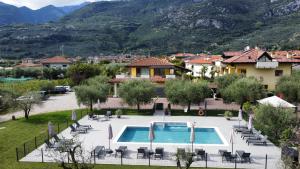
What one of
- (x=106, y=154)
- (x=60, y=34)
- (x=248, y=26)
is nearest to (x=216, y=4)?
(x=248, y=26)

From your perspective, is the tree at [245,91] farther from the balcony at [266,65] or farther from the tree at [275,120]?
the tree at [275,120]

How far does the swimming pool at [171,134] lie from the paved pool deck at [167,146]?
2.38ft

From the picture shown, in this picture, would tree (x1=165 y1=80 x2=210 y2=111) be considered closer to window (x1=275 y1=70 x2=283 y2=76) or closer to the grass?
the grass

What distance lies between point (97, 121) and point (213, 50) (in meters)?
123

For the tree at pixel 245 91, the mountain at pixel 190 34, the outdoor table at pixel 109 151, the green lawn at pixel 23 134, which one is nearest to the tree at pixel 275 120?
the green lawn at pixel 23 134

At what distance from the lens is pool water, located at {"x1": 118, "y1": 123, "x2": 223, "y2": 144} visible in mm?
26438

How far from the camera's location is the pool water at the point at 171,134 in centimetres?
2644

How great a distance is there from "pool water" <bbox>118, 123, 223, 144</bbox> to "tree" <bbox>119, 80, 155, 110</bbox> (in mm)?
5161

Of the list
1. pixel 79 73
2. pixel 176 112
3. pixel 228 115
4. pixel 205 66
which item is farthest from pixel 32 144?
pixel 205 66

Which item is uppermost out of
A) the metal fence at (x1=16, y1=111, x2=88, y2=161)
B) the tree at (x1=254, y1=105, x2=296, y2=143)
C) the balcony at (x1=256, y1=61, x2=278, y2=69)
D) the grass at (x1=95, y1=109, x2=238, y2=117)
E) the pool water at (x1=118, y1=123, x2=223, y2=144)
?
the balcony at (x1=256, y1=61, x2=278, y2=69)

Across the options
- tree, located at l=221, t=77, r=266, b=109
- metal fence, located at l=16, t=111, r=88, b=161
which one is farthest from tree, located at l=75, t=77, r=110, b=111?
tree, located at l=221, t=77, r=266, b=109

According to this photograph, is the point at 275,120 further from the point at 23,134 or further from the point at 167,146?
the point at 23,134

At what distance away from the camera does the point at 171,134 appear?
2911 centimetres

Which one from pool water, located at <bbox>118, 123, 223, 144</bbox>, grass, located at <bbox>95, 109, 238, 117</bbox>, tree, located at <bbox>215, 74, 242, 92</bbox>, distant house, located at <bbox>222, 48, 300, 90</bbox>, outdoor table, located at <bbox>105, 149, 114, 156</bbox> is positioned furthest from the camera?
distant house, located at <bbox>222, 48, 300, 90</bbox>
